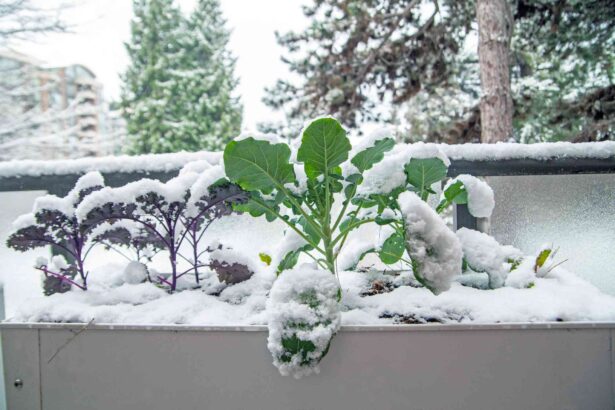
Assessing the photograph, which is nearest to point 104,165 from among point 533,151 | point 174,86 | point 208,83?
point 533,151

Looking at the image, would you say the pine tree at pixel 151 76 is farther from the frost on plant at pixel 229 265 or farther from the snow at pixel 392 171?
the snow at pixel 392 171

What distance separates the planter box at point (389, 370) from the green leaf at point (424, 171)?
0.27m

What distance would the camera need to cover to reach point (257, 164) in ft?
2.13

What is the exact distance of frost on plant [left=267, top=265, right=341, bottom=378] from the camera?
54 centimetres

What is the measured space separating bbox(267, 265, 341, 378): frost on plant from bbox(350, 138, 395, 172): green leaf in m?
0.21

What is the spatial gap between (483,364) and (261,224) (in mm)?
663

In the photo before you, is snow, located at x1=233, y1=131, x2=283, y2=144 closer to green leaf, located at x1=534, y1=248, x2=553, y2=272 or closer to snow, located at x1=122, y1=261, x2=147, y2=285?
snow, located at x1=122, y1=261, x2=147, y2=285

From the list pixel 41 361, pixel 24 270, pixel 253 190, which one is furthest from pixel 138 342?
pixel 24 270

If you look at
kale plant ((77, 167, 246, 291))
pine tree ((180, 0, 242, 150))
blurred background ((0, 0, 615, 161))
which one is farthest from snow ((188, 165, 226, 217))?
pine tree ((180, 0, 242, 150))

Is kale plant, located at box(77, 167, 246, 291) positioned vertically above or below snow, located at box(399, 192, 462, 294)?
above

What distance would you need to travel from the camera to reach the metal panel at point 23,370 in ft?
2.03

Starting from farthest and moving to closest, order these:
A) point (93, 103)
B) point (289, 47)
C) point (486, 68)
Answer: point (93, 103)
point (289, 47)
point (486, 68)

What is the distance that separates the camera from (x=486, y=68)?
3848 millimetres

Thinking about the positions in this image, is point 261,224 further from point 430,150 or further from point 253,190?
point 430,150
